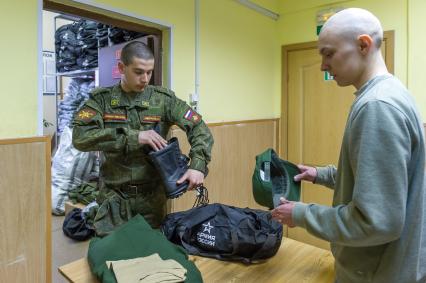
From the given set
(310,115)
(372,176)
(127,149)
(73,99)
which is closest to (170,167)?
(127,149)

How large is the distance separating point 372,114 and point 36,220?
1685 millimetres

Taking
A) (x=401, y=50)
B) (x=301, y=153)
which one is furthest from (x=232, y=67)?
(x=401, y=50)

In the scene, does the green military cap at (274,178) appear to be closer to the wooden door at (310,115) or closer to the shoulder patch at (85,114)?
the shoulder patch at (85,114)

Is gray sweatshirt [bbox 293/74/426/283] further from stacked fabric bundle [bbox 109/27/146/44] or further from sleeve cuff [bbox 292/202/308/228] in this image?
stacked fabric bundle [bbox 109/27/146/44]

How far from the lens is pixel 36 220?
175cm

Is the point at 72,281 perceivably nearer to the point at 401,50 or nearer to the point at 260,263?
the point at 260,263

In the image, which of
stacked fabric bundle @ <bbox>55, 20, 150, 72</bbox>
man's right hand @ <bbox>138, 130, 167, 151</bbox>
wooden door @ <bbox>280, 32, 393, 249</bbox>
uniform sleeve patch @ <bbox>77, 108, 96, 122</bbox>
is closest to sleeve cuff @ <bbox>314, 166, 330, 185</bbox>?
man's right hand @ <bbox>138, 130, 167, 151</bbox>

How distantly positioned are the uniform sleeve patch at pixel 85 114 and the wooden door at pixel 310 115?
7.79 ft

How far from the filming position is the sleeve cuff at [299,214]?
2.99ft

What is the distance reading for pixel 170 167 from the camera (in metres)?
1.53

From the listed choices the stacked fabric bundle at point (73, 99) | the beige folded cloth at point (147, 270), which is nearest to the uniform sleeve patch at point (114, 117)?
the beige folded cloth at point (147, 270)

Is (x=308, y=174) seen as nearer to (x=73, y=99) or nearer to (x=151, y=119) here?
(x=151, y=119)

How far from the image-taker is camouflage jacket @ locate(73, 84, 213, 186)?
63.1 inches

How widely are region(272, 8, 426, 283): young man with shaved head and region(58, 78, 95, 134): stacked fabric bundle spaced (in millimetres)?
3786
